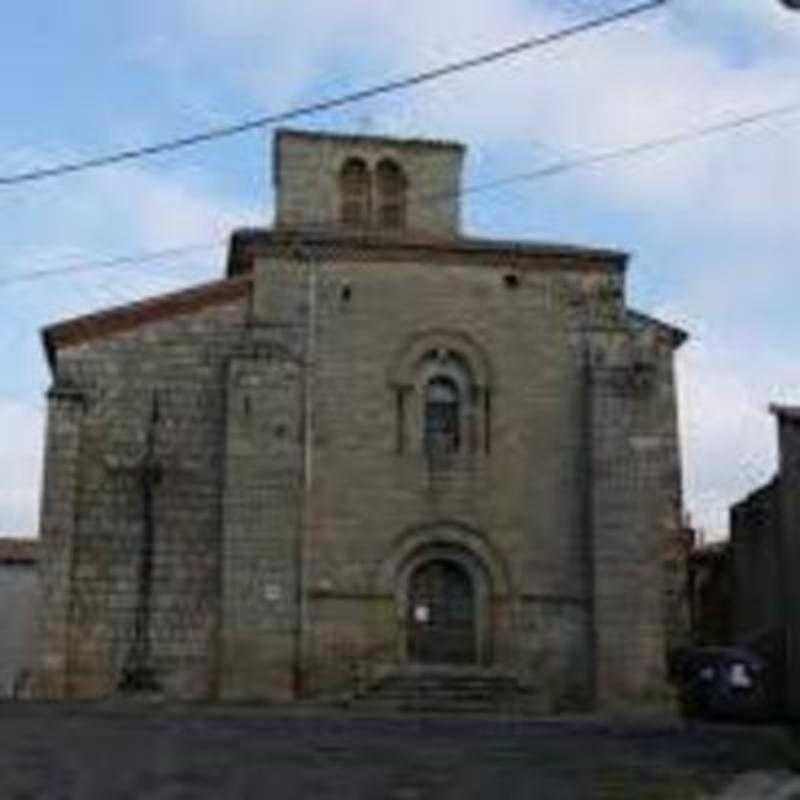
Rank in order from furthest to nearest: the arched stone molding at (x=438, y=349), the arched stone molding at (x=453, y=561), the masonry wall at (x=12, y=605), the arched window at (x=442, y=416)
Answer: the masonry wall at (x=12, y=605) → the arched stone molding at (x=438, y=349) → the arched window at (x=442, y=416) → the arched stone molding at (x=453, y=561)

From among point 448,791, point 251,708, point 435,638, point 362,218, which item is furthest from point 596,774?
point 362,218

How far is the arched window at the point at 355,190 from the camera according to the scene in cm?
4581

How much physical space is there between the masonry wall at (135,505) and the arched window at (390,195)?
19.7ft

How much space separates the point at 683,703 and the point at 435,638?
5438mm

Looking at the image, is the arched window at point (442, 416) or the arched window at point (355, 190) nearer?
the arched window at point (442, 416)

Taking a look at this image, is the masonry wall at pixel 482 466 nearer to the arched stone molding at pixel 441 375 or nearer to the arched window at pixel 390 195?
the arched stone molding at pixel 441 375

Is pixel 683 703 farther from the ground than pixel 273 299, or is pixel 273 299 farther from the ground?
pixel 273 299

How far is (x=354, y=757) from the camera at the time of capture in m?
23.3

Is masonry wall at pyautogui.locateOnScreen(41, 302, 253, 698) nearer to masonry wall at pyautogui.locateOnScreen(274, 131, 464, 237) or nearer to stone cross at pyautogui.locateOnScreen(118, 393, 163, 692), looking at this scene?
stone cross at pyautogui.locateOnScreen(118, 393, 163, 692)

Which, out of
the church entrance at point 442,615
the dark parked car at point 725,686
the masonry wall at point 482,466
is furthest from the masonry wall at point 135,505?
the dark parked car at point 725,686

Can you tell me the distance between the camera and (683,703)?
35875 mm

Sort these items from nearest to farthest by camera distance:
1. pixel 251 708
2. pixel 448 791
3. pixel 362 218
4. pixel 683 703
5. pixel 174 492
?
pixel 448 791, pixel 251 708, pixel 683 703, pixel 174 492, pixel 362 218

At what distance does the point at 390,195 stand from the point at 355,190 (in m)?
0.76

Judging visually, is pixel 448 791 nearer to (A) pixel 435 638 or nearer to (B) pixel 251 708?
(B) pixel 251 708
